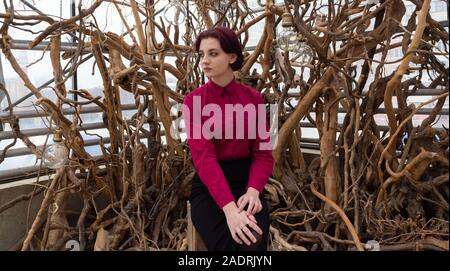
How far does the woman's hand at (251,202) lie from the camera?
96 cm

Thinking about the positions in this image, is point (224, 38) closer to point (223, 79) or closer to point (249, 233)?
point (223, 79)

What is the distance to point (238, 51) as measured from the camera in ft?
3.29

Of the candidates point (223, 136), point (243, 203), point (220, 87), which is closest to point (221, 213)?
point (243, 203)

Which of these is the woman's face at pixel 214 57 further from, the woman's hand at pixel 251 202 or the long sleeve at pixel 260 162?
the woman's hand at pixel 251 202

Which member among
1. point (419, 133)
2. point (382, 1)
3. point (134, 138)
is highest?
point (382, 1)

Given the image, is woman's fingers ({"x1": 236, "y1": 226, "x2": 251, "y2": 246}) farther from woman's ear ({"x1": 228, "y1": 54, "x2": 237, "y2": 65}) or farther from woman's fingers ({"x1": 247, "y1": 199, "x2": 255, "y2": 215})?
woman's ear ({"x1": 228, "y1": 54, "x2": 237, "y2": 65})

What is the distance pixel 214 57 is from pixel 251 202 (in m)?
0.32

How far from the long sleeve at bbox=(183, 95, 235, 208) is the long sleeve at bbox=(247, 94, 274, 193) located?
80 millimetres

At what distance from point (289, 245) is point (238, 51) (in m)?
0.74

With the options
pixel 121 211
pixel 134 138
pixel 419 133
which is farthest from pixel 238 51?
pixel 121 211

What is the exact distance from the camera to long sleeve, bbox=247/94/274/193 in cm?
102

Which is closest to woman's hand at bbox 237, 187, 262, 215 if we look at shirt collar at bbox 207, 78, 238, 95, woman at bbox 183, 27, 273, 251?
woman at bbox 183, 27, 273, 251

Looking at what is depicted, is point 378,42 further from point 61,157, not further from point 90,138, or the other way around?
point 90,138

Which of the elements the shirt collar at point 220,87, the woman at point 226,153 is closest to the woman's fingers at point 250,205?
the woman at point 226,153
